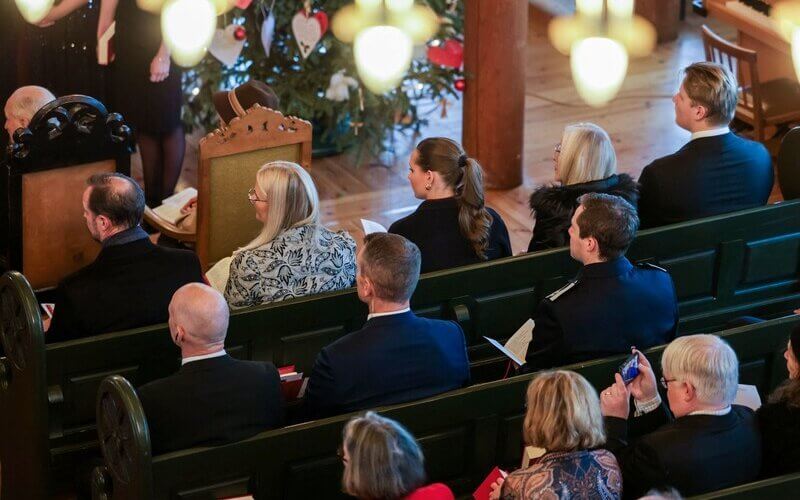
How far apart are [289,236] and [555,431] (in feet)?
5.40

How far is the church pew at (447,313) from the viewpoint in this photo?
423 centimetres

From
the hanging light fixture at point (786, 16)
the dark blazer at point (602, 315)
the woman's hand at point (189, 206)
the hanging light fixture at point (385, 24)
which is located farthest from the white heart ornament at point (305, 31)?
the dark blazer at point (602, 315)

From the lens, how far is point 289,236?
4.68 meters

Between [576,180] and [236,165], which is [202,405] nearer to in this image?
[576,180]

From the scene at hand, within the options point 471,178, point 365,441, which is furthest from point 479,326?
point 365,441

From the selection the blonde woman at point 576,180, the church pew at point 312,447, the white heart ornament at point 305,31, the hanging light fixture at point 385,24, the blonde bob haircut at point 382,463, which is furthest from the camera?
the white heart ornament at point 305,31

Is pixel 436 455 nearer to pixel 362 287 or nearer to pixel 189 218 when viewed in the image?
pixel 362 287

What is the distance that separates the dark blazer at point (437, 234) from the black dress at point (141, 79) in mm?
2433

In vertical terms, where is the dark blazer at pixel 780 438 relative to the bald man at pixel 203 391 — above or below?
below

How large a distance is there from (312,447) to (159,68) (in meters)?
3.51

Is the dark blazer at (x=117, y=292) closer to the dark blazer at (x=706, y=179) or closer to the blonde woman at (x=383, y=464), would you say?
the blonde woman at (x=383, y=464)

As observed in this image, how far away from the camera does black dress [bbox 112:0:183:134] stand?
6.73m

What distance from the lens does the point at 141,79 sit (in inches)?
269

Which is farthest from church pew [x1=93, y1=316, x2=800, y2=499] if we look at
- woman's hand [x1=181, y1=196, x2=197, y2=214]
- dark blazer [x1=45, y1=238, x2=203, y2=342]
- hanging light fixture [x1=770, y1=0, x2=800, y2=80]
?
hanging light fixture [x1=770, y1=0, x2=800, y2=80]
